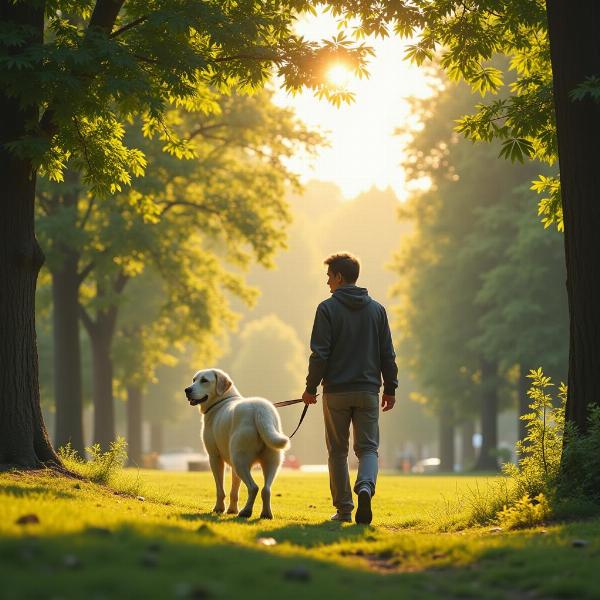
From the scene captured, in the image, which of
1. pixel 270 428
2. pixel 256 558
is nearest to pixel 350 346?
pixel 270 428

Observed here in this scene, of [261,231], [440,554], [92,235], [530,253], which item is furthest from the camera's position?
[530,253]

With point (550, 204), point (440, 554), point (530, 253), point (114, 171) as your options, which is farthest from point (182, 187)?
point (440, 554)

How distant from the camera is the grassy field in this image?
4.76 m

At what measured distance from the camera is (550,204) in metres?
11.7

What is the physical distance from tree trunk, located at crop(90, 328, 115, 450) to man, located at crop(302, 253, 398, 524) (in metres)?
18.4

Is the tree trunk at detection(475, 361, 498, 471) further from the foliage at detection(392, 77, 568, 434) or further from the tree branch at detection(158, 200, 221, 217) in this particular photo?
the tree branch at detection(158, 200, 221, 217)

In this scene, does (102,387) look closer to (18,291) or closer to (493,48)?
(18,291)

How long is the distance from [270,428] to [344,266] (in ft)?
5.78

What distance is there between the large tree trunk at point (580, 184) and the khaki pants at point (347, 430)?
2.00 m

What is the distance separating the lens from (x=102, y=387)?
27.3 m

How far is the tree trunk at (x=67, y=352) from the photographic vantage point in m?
22.5

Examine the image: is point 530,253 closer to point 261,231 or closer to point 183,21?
point 261,231

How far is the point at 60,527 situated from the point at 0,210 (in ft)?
18.9

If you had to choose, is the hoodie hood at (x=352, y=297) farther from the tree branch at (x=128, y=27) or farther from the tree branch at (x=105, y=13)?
the tree branch at (x=105, y=13)
